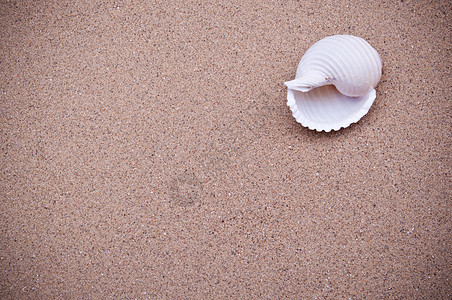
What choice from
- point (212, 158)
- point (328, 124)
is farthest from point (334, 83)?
point (212, 158)

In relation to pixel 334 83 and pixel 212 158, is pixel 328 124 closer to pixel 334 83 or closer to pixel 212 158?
pixel 334 83

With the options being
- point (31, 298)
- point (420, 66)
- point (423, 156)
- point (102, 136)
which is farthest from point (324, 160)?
point (31, 298)

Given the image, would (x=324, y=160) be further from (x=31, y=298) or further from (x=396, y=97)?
(x=31, y=298)
